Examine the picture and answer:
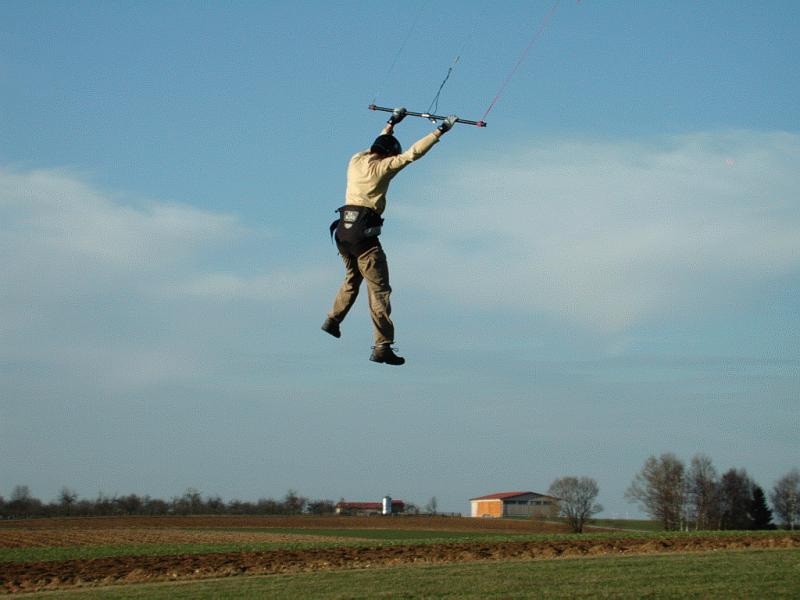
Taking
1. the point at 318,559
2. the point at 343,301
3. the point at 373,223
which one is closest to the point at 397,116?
the point at 373,223

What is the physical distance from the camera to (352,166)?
37.3ft

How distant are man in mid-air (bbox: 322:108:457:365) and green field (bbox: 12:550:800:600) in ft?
25.6

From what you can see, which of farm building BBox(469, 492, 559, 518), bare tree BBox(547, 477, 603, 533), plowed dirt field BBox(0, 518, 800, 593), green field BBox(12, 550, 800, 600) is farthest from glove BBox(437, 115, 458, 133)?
farm building BBox(469, 492, 559, 518)

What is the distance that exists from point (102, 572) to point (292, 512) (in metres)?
104

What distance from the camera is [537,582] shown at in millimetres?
19203

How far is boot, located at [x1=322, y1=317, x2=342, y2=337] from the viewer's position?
1206cm

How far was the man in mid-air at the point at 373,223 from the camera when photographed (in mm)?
11203

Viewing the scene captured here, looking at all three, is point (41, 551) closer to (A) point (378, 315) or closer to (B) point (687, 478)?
(A) point (378, 315)

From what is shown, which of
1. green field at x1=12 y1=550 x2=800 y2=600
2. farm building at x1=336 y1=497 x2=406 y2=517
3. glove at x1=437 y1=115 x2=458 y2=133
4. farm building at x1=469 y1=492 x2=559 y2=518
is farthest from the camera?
farm building at x1=469 y1=492 x2=559 y2=518

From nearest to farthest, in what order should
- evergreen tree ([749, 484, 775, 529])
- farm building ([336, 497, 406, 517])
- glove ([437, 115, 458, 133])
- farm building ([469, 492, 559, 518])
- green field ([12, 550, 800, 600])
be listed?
Answer: glove ([437, 115, 458, 133]), green field ([12, 550, 800, 600]), evergreen tree ([749, 484, 775, 529]), farm building ([336, 497, 406, 517]), farm building ([469, 492, 559, 518])

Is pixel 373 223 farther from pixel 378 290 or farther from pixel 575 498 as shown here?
pixel 575 498

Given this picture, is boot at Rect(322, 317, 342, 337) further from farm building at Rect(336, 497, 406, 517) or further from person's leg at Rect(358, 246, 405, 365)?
farm building at Rect(336, 497, 406, 517)

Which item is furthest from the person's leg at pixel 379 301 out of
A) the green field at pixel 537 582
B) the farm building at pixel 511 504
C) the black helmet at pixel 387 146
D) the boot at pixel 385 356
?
the farm building at pixel 511 504

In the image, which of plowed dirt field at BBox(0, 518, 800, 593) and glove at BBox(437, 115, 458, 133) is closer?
glove at BBox(437, 115, 458, 133)
